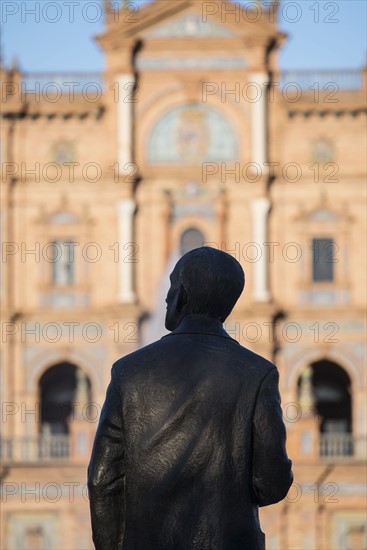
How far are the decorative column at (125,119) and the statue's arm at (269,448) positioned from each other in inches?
1272

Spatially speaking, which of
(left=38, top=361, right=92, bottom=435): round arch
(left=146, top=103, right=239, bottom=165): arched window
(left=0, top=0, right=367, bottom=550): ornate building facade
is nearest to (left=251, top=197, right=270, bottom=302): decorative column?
(left=0, top=0, right=367, bottom=550): ornate building facade

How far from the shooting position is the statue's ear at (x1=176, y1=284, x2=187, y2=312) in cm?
502

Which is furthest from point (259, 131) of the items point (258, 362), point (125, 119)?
point (258, 362)

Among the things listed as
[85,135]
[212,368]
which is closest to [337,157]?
[85,135]

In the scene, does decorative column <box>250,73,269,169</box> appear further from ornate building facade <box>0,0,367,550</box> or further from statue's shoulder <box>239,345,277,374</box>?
statue's shoulder <box>239,345,277,374</box>

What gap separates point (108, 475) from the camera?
15.6 feet

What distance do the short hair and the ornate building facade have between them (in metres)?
31.6

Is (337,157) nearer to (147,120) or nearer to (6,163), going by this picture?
(147,120)

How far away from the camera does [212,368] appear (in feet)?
15.7

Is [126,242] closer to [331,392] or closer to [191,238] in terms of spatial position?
[191,238]

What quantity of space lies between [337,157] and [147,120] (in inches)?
209

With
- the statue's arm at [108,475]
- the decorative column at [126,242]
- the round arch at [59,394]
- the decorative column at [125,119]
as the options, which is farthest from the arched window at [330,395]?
the statue's arm at [108,475]

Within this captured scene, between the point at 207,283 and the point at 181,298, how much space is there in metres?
0.13

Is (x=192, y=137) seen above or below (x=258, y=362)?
above
